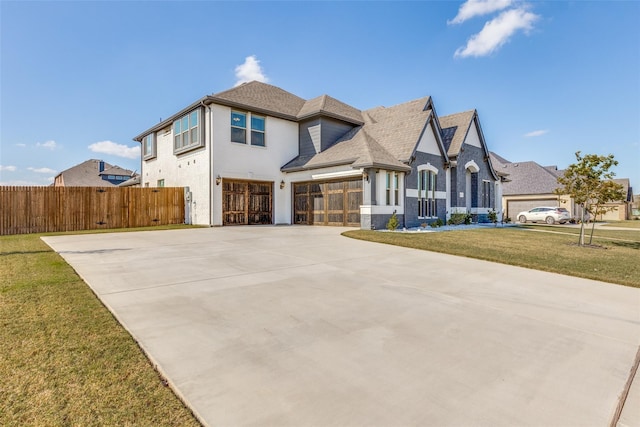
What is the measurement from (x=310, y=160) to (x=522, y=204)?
2706 centimetres

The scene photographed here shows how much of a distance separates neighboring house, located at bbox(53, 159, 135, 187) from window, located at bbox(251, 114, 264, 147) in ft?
123

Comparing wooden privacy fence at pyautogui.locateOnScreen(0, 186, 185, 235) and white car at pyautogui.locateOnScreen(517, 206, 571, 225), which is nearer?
wooden privacy fence at pyautogui.locateOnScreen(0, 186, 185, 235)

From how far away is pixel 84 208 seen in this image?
1566cm

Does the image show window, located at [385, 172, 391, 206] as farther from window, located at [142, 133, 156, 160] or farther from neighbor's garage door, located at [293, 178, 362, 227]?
window, located at [142, 133, 156, 160]

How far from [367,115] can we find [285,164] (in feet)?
23.8

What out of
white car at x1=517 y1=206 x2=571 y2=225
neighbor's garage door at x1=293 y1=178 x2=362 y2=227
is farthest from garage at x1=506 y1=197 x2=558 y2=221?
neighbor's garage door at x1=293 y1=178 x2=362 y2=227

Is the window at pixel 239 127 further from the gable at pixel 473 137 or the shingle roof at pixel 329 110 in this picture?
the gable at pixel 473 137

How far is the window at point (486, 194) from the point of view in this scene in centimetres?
2278

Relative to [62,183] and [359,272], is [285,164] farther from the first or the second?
[62,183]

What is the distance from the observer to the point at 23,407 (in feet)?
6.57

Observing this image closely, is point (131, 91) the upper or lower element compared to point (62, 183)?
upper

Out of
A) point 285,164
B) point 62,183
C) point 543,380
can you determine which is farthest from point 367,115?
point 62,183

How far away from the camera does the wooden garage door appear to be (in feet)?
54.2

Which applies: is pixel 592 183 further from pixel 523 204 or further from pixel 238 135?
pixel 523 204
